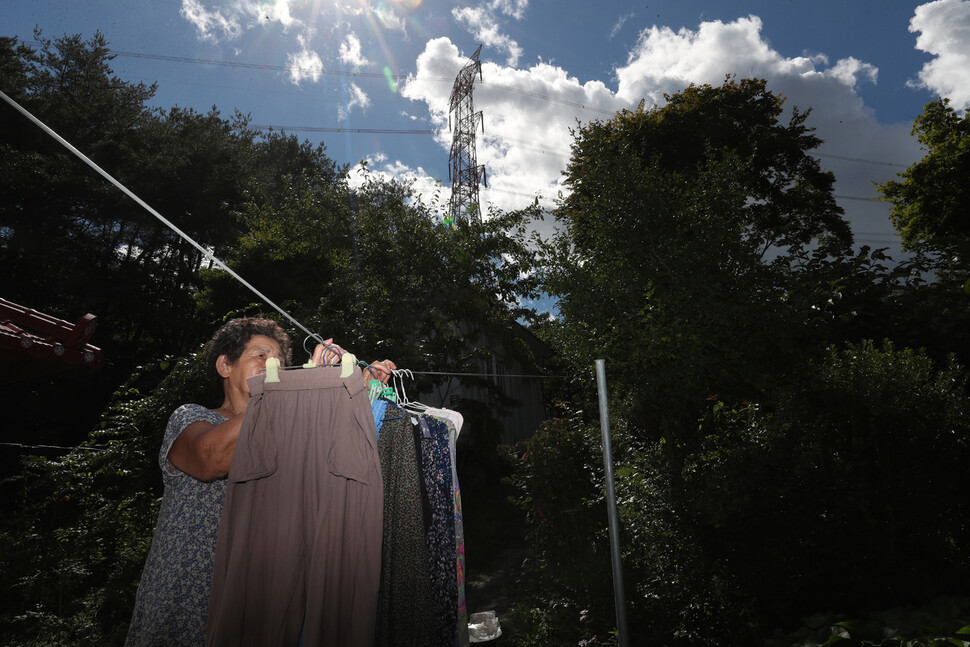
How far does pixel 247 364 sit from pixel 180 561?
705 millimetres

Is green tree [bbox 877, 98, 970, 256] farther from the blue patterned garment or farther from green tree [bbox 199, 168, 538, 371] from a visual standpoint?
the blue patterned garment

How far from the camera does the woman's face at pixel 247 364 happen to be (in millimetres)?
2053

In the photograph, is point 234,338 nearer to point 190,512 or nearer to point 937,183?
point 190,512

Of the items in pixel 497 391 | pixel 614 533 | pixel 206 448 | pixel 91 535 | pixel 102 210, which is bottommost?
pixel 91 535

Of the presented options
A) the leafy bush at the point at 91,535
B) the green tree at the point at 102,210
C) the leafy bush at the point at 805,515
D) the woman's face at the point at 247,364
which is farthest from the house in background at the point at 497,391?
the green tree at the point at 102,210

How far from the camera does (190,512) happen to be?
1904mm

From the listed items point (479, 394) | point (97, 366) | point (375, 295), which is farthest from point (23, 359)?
point (479, 394)

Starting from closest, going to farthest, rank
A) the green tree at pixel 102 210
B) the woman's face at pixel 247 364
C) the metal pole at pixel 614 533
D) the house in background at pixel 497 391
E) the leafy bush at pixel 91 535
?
the woman's face at pixel 247 364 → the metal pole at pixel 614 533 → the leafy bush at pixel 91 535 → the house in background at pixel 497 391 → the green tree at pixel 102 210

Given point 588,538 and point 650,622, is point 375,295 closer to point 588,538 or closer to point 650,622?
point 588,538

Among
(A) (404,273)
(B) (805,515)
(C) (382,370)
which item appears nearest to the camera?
(C) (382,370)

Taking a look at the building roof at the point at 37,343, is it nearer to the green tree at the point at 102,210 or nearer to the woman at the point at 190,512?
the woman at the point at 190,512

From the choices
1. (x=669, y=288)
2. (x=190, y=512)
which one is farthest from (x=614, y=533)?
(x=669, y=288)

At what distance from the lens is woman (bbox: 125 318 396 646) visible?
70.6 inches

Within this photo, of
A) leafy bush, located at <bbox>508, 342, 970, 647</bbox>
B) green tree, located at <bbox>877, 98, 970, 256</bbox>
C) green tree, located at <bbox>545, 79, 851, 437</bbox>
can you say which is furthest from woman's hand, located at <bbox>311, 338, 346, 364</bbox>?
green tree, located at <bbox>877, 98, 970, 256</bbox>
